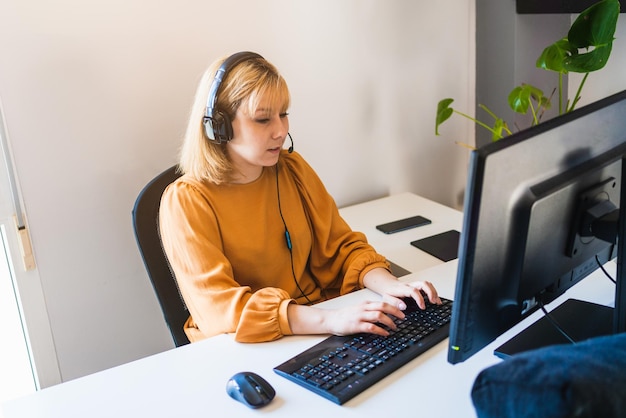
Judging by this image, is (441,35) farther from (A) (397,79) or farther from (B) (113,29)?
(B) (113,29)

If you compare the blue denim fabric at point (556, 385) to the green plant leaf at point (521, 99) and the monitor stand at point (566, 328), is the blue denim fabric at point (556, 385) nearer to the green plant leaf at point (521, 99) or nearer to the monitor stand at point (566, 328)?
the monitor stand at point (566, 328)

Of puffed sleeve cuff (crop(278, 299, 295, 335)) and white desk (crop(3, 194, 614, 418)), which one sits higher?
puffed sleeve cuff (crop(278, 299, 295, 335))

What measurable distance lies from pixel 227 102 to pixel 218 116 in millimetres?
42

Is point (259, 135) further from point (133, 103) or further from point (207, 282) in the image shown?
point (133, 103)

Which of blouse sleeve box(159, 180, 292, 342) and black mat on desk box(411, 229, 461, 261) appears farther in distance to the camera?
black mat on desk box(411, 229, 461, 261)

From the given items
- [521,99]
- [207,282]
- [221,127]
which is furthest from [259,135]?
[521,99]

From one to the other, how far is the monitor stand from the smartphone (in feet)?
2.56

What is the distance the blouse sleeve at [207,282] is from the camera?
1.30m

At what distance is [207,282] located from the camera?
55.4 inches

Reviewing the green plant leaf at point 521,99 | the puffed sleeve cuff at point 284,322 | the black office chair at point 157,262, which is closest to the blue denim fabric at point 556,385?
the puffed sleeve cuff at point 284,322

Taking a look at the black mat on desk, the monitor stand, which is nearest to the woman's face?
the black mat on desk

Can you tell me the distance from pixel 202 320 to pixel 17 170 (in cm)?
70

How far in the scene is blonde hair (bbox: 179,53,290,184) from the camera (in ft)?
4.92

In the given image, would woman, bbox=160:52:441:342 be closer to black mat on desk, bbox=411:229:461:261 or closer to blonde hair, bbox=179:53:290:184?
blonde hair, bbox=179:53:290:184
